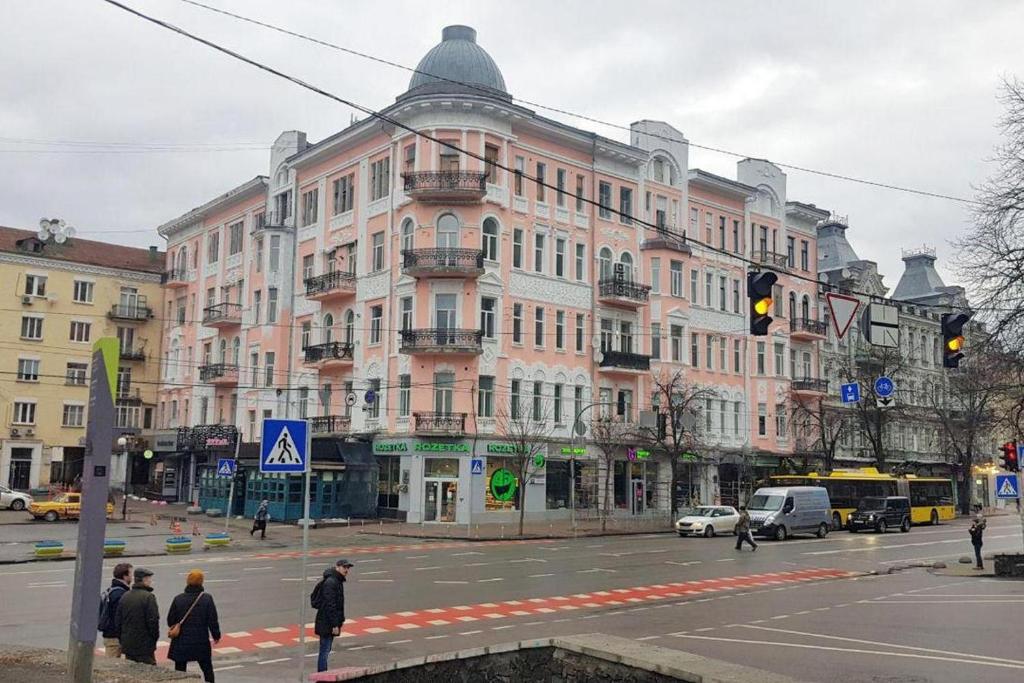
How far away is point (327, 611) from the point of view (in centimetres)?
1239

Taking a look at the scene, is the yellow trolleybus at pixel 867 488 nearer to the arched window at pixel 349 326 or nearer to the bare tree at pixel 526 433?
the bare tree at pixel 526 433

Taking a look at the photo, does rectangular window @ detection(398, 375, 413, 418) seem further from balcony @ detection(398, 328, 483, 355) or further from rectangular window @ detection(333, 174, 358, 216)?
rectangular window @ detection(333, 174, 358, 216)

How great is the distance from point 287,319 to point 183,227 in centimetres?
1909

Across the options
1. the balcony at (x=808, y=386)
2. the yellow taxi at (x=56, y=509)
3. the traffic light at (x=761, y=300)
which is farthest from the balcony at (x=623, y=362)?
the traffic light at (x=761, y=300)

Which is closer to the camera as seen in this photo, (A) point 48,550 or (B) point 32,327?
(A) point 48,550

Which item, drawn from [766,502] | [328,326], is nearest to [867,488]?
[766,502]

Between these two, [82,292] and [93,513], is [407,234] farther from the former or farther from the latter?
[93,513]

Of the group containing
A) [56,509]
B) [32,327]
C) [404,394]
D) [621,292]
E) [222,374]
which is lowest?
[56,509]

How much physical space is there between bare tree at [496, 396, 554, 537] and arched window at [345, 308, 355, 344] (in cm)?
989

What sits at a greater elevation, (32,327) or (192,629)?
(32,327)

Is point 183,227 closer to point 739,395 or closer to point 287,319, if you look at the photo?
point 287,319

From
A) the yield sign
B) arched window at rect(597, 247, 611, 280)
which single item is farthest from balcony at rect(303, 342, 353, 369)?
the yield sign

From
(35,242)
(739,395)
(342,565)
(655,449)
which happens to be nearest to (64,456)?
(35,242)

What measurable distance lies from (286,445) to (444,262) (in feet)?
108
